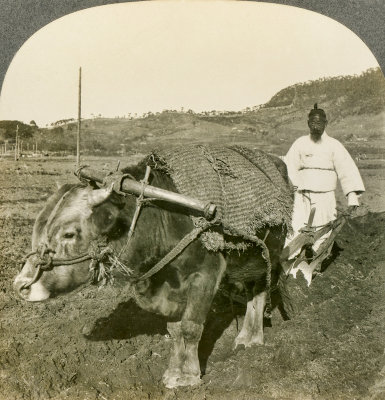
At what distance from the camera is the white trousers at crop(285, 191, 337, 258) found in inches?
155

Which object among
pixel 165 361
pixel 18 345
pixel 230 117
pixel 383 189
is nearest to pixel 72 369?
pixel 18 345

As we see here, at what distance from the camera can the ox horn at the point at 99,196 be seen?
312 centimetres

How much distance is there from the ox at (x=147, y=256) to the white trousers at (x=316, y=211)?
326 mm

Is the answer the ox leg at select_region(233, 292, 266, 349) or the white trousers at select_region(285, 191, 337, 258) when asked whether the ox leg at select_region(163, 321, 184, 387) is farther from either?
the white trousers at select_region(285, 191, 337, 258)

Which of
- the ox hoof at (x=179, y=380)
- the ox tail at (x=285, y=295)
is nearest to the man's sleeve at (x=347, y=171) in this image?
the ox tail at (x=285, y=295)

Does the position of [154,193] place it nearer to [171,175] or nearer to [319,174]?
[171,175]

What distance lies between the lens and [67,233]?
10.3 feet

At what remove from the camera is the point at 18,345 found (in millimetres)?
3527

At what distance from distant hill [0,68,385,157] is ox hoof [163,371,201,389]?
4.41 ft

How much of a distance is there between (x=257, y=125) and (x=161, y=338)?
154cm

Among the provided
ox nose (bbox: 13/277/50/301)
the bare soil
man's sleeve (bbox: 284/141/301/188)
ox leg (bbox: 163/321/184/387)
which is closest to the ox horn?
the bare soil

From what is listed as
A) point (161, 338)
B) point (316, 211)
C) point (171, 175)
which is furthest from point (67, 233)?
point (316, 211)

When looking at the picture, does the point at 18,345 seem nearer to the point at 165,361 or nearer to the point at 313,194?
the point at 165,361

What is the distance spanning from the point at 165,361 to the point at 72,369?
1.92 ft
